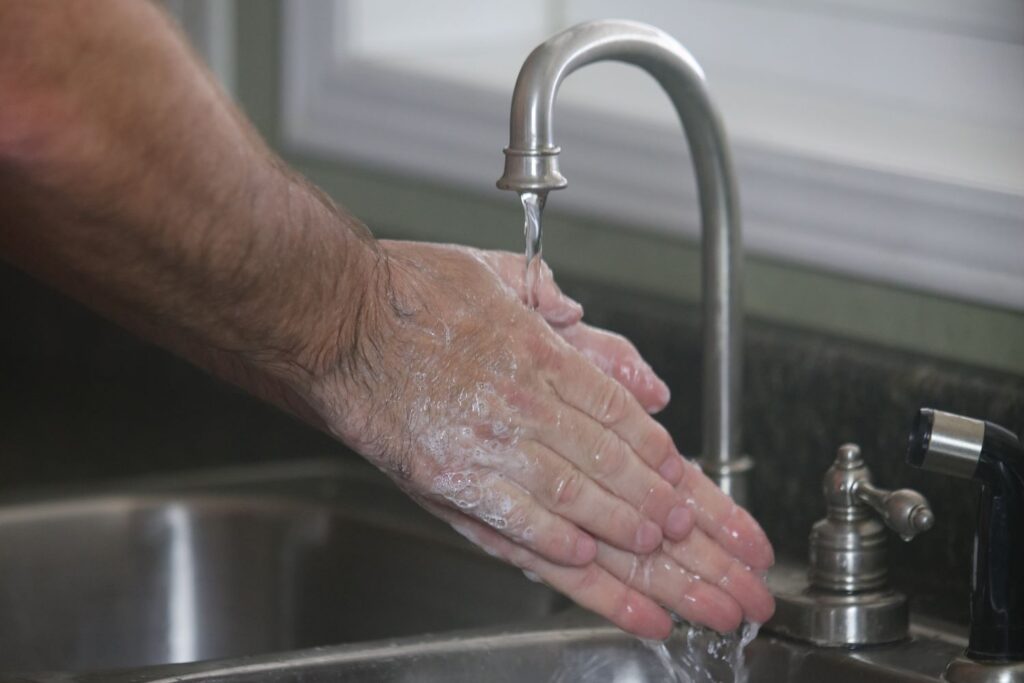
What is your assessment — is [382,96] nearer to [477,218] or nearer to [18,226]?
[477,218]

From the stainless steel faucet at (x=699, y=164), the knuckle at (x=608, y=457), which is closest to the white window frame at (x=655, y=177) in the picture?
the stainless steel faucet at (x=699, y=164)

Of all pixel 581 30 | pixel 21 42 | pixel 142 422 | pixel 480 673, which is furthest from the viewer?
pixel 142 422

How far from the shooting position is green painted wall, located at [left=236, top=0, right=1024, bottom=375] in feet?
3.50

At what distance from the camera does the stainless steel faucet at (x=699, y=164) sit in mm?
835

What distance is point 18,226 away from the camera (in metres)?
0.80

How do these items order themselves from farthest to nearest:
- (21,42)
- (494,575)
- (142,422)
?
(142,422), (494,575), (21,42)

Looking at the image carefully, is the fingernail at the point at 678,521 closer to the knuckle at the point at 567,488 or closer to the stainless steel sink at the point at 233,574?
the knuckle at the point at 567,488

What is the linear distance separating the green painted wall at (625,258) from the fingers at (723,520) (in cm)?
19

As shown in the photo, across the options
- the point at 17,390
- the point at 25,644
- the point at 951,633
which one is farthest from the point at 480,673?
the point at 17,390

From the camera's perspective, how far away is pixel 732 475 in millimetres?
1017

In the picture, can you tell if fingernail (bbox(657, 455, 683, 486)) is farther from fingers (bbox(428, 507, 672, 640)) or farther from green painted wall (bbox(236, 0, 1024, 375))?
green painted wall (bbox(236, 0, 1024, 375))

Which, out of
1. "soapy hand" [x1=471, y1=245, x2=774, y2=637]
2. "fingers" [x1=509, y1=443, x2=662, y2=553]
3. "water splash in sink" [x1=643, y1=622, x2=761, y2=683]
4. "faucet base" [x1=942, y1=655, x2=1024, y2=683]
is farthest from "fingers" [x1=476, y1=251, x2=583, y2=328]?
"faucet base" [x1=942, y1=655, x2=1024, y2=683]

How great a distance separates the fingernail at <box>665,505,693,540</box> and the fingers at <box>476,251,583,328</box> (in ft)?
0.45

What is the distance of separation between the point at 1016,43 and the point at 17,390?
96 cm
